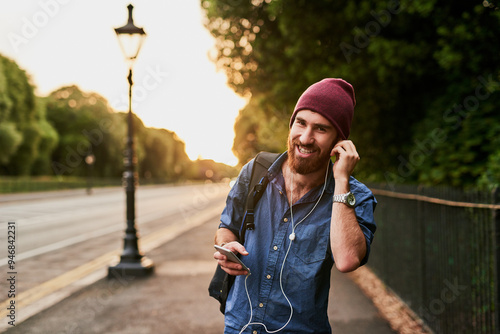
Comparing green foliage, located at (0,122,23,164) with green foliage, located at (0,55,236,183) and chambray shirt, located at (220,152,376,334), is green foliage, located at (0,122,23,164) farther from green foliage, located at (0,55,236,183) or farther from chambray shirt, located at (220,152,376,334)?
chambray shirt, located at (220,152,376,334)

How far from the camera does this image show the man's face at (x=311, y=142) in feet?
6.88

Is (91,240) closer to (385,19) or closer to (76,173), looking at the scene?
(385,19)

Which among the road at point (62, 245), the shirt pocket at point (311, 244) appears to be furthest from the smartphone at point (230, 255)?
the road at point (62, 245)

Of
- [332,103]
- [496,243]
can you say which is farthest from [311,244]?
[496,243]

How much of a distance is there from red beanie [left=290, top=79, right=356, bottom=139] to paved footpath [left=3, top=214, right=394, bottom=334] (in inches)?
136

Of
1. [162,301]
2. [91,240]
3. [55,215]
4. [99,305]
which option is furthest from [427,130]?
[55,215]

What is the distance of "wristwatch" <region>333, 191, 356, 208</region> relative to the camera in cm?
197

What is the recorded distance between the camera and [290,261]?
Answer: 2.08m

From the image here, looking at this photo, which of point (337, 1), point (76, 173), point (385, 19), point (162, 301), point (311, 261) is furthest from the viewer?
point (76, 173)

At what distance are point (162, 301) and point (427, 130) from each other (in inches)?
182

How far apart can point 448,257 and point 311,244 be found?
304 cm

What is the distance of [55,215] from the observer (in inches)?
762

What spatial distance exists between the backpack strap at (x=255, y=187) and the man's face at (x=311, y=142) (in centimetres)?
19

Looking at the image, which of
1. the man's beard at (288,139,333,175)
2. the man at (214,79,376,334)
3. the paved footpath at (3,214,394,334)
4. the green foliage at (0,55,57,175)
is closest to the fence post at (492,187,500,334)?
the paved footpath at (3,214,394,334)
